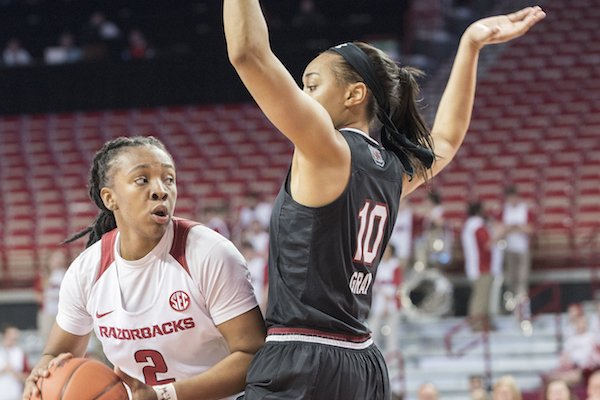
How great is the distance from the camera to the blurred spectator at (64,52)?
20062 millimetres

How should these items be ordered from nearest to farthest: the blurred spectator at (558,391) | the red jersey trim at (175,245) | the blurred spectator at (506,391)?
the red jersey trim at (175,245) < the blurred spectator at (558,391) < the blurred spectator at (506,391)

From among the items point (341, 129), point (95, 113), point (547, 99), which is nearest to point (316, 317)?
point (341, 129)

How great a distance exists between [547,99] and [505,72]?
1.38 metres

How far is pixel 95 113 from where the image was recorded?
1959cm

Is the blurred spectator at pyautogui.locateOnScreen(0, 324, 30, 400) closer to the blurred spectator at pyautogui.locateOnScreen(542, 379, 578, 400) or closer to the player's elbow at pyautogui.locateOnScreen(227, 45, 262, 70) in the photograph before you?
the blurred spectator at pyautogui.locateOnScreen(542, 379, 578, 400)

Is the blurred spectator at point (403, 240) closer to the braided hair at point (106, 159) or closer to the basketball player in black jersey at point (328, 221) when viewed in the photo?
the braided hair at point (106, 159)

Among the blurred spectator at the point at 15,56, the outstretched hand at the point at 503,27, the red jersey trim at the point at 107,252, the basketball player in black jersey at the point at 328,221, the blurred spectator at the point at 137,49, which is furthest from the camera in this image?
the blurred spectator at the point at 15,56

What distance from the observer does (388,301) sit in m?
11.1

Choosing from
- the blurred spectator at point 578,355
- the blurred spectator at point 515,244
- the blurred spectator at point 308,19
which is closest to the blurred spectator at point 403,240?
the blurred spectator at point 515,244

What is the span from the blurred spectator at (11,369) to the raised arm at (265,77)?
332 inches

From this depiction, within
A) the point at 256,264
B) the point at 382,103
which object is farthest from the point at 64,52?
the point at 382,103

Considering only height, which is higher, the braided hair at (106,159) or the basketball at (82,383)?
the braided hair at (106,159)

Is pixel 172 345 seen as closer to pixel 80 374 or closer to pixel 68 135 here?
pixel 80 374

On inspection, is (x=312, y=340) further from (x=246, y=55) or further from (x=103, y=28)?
(x=103, y=28)
